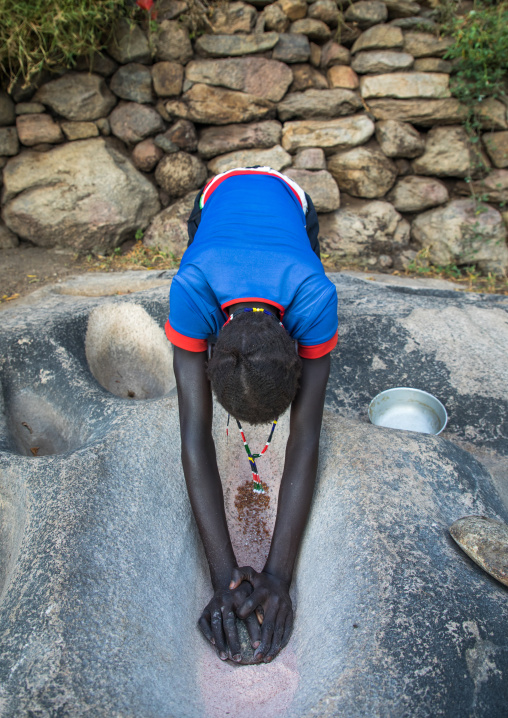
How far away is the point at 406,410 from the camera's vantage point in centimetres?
202

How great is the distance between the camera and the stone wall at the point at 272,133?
350 centimetres

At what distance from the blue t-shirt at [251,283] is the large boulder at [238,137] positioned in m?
2.58

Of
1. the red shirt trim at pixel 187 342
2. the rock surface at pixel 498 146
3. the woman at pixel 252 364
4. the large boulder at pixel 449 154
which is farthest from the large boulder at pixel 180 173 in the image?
the red shirt trim at pixel 187 342

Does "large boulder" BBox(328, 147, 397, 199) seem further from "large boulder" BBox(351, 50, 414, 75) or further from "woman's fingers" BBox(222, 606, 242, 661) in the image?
"woman's fingers" BBox(222, 606, 242, 661)

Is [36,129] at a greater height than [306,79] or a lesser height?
lesser

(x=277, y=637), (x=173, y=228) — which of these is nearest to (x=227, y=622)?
(x=277, y=637)

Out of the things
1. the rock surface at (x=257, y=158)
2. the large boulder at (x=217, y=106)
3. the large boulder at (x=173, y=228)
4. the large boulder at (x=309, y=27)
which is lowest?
the large boulder at (x=173, y=228)

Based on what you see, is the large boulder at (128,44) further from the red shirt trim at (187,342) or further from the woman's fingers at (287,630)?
the woman's fingers at (287,630)

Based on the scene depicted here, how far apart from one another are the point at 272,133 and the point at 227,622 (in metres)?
3.49

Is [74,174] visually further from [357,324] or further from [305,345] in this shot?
[305,345]

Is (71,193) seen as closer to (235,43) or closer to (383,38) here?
(235,43)

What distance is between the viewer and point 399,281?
344cm

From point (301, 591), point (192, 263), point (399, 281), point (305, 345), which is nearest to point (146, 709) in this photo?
point (301, 591)

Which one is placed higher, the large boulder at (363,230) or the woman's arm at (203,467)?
the woman's arm at (203,467)
